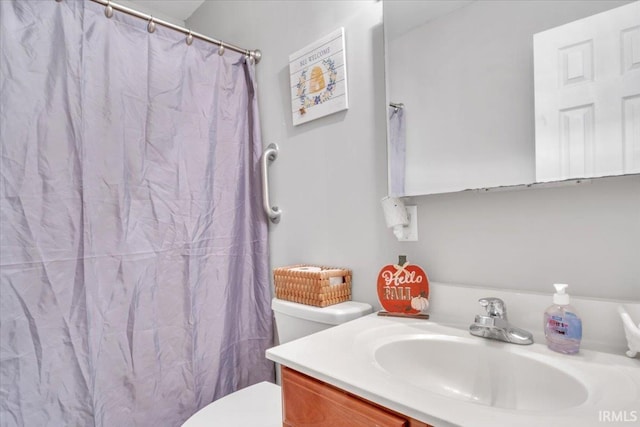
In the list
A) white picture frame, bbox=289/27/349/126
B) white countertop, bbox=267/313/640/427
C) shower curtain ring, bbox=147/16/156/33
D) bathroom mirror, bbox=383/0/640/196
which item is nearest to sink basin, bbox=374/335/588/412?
white countertop, bbox=267/313/640/427

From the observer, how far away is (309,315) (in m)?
1.16

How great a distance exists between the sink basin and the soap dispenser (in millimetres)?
63

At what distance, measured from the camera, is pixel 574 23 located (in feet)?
2.55

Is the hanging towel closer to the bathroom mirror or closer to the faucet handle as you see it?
the bathroom mirror

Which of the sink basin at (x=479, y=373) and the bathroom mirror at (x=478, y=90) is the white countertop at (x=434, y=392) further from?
the bathroom mirror at (x=478, y=90)

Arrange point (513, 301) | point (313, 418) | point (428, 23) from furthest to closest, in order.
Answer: point (428, 23) < point (513, 301) < point (313, 418)

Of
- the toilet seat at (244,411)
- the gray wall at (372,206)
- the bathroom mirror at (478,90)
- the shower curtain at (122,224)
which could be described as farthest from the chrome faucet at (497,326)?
the shower curtain at (122,224)

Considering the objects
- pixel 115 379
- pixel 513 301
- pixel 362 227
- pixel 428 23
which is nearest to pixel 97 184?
pixel 115 379

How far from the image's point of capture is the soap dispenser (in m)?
0.70

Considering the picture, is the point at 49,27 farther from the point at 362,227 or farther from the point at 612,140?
the point at 612,140

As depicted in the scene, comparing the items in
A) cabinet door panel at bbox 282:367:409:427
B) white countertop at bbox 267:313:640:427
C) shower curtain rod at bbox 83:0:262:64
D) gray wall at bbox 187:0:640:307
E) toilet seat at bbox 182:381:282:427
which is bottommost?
toilet seat at bbox 182:381:282:427

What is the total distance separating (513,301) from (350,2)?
1104 millimetres

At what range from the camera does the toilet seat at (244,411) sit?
3.50ft

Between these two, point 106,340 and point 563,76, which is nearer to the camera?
point 563,76
